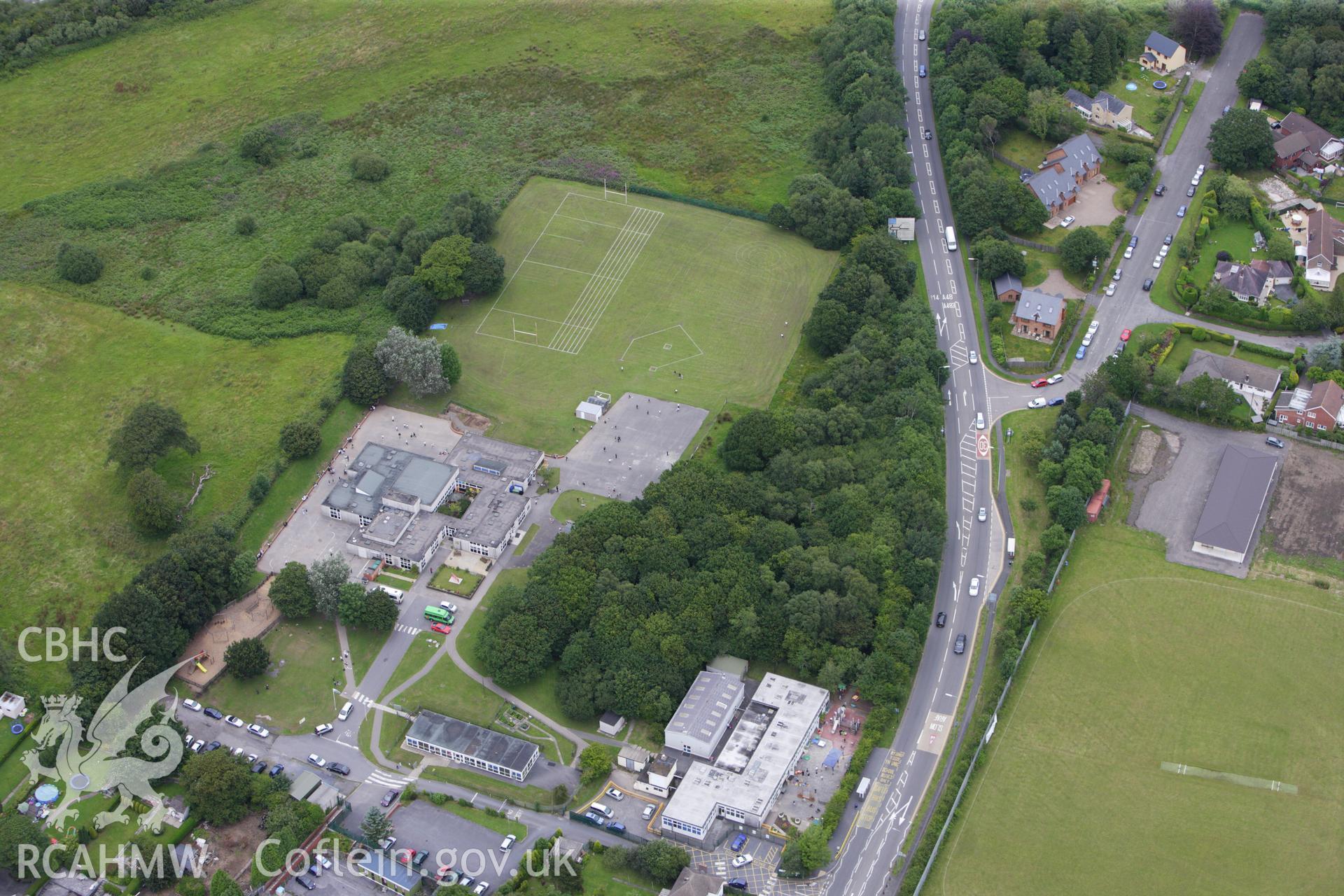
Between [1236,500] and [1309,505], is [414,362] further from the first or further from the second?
[1309,505]

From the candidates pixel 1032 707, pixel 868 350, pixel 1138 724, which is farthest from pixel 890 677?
pixel 868 350

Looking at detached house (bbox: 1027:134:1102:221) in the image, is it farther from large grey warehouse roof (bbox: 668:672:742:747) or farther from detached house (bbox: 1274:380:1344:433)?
large grey warehouse roof (bbox: 668:672:742:747)

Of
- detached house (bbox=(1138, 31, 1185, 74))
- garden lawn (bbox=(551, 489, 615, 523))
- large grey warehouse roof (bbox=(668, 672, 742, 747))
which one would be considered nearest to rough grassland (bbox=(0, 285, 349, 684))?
garden lawn (bbox=(551, 489, 615, 523))

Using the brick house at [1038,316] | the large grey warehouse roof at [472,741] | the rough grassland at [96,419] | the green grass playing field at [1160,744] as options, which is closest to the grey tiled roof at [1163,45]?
the brick house at [1038,316]

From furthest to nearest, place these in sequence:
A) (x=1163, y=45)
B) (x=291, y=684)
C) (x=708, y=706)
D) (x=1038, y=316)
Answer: (x=1163, y=45) < (x=1038, y=316) < (x=291, y=684) < (x=708, y=706)

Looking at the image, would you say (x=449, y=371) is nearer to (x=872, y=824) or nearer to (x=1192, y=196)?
(x=872, y=824)

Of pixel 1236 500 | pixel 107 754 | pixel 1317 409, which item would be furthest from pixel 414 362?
pixel 1317 409
